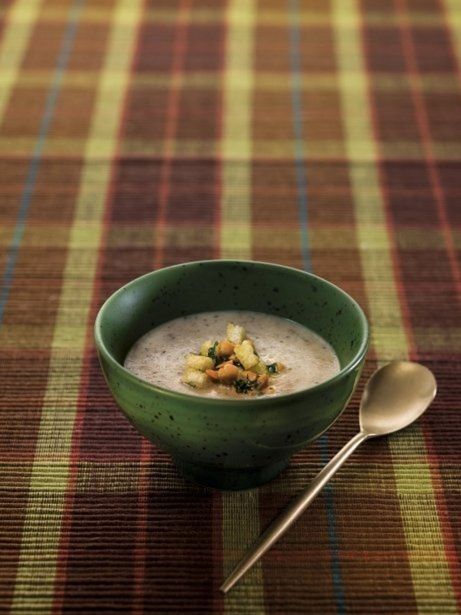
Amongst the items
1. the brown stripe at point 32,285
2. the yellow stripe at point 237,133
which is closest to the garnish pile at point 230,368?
the brown stripe at point 32,285

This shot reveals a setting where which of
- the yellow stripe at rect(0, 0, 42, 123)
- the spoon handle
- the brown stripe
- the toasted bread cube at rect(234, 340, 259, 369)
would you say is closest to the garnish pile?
the toasted bread cube at rect(234, 340, 259, 369)

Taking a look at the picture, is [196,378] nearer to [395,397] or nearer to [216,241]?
[395,397]

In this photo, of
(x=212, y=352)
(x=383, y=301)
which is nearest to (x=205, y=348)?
(x=212, y=352)

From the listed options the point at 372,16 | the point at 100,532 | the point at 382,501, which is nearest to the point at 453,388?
the point at 382,501

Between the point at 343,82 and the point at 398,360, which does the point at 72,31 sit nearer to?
the point at 343,82

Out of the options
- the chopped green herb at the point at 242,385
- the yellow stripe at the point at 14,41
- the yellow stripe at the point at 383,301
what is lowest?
the yellow stripe at the point at 14,41

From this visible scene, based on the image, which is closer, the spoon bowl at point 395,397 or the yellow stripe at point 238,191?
the yellow stripe at point 238,191

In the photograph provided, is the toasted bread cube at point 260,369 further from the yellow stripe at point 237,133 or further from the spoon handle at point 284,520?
the yellow stripe at point 237,133
